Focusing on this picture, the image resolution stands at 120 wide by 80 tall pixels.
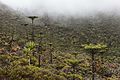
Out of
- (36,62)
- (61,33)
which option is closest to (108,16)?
(61,33)

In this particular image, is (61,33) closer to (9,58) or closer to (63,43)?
(63,43)

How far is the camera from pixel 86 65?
79625 mm

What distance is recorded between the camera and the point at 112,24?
144 meters

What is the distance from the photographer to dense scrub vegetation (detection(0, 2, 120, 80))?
158 ft

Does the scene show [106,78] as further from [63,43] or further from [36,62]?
[63,43]

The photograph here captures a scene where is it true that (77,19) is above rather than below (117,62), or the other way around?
above

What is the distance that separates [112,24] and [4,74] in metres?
105

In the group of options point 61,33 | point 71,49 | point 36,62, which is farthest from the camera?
point 61,33

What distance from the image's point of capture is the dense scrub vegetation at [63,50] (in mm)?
48094

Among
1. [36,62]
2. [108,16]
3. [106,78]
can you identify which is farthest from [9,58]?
[108,16]

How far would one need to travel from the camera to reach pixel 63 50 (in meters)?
93.6

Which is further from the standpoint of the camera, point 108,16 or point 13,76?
point 108,16

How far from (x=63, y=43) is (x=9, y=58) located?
48501mm

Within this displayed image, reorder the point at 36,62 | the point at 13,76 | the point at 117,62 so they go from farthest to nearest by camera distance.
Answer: the point at 117,62, the point at 36,62, the point at 13,76
